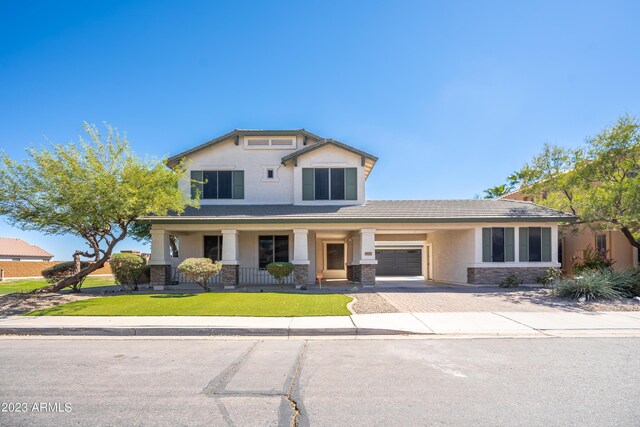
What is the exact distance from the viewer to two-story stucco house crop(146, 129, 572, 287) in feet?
54.6

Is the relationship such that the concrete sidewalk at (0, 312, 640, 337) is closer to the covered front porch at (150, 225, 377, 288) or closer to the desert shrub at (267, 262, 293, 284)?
the desert shrub at (267, 262, 293, 284)

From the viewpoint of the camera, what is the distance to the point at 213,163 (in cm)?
1961

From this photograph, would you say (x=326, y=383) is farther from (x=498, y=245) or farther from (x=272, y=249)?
(x=498, y=245)

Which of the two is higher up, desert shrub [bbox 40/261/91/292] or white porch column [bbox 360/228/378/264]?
white porch column [bbox 360/228/378/264]

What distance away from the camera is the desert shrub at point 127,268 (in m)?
15.4

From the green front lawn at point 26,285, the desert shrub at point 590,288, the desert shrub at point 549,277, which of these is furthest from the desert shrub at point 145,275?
the desert shrub at point 549,277

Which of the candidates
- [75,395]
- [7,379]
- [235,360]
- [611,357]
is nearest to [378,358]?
[235,360]

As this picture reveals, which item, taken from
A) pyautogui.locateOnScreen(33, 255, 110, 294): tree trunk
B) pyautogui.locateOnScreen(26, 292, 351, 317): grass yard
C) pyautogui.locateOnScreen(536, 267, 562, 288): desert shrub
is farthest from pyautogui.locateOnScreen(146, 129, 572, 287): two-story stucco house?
pyautogui.locateOnScreen(26, 292, 351, 317): grass yard

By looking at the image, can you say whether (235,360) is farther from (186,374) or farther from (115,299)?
(115,299)

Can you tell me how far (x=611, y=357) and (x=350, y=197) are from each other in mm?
13196

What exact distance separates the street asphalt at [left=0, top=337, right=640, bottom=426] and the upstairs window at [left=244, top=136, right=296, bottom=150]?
43.4ft

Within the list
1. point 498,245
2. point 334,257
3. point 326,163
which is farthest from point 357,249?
point 334,257

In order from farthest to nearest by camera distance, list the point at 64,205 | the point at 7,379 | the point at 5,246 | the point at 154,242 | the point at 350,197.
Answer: the point at 5,246
the point at 350,197
the point at 154,242
the point at 64,205
the point at 7,379

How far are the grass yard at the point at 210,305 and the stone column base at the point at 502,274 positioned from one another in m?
7.23
